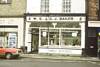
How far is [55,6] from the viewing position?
42344 millimetres

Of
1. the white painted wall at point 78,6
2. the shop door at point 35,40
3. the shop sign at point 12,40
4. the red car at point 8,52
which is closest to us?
the red car at point 8,52

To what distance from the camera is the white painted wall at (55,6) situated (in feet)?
138

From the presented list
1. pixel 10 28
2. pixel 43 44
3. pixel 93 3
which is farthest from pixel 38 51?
pixel 93 3

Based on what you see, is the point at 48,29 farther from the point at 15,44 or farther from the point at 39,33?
the point at 15,44

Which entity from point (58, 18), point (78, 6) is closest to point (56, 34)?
point (58, 18)

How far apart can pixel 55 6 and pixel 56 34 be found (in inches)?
117

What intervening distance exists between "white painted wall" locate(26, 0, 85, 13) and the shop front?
67cm

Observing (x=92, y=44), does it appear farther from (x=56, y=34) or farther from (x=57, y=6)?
(x=57, y=6)

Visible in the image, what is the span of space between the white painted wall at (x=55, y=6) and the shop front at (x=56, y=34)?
2.19 ft

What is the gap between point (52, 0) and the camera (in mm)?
42562

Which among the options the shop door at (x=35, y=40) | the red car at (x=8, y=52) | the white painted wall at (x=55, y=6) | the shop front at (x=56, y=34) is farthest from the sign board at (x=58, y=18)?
the red car at (x=8, y=52)

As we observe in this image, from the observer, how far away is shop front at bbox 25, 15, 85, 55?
137 feet

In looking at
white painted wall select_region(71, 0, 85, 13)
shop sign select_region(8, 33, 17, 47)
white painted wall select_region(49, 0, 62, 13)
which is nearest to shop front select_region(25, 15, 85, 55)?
white painted wall select_region(49, 0, 62, 13)

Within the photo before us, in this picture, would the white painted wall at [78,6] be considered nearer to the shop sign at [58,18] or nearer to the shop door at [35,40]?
the shop sign at [58,18]
